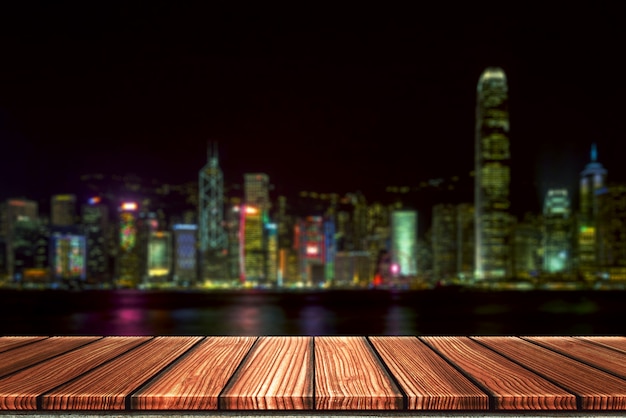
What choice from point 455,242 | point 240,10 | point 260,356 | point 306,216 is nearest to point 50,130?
point 240,10

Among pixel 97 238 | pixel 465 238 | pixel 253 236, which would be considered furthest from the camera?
pixel 465 238

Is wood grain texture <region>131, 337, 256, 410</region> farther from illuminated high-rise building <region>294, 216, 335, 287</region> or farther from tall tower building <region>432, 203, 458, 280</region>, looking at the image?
tall tower building <region>432, 203, 458, 280</region>

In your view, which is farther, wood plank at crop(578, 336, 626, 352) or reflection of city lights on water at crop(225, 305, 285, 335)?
reflection of city lights on water at crop(225, 305, 285, 335)

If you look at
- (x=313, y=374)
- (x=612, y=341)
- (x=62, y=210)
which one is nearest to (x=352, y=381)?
(x=313, y=374)

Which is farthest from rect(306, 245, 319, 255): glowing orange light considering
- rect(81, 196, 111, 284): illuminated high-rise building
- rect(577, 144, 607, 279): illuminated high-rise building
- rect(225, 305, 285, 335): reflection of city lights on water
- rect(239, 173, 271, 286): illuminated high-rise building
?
rect(225, 305, 285, 335): reflection of city lights on water

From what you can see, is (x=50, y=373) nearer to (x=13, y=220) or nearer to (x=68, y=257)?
(x=13, y=220)
